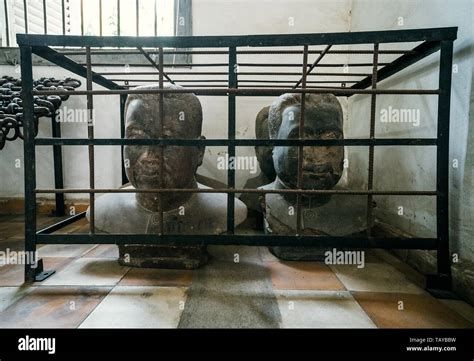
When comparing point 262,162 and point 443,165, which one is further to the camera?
point 262,162

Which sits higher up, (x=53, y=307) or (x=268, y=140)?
(x=268, y=140)

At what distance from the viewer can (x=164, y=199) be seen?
1281 millimetres

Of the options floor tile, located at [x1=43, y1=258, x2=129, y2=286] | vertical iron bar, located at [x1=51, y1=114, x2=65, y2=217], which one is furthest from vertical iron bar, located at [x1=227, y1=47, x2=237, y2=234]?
vertical iron bar, located at [x1=51, y1=114, x2=65, y2=217]

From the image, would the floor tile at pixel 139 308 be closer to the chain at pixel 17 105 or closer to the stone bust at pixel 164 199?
the stone bust at pixel 164 199

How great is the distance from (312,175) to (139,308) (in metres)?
0.91

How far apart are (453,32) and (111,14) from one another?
7.75ft

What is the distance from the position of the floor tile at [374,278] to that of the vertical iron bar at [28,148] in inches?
49.2

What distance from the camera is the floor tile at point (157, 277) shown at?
104 cm

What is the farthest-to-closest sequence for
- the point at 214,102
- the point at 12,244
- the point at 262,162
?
1. the point at 214,102
2. the point at 262,162
3. the point at 12,244

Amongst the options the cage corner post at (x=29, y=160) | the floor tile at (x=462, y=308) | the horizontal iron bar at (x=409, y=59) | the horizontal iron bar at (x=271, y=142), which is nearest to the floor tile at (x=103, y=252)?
the cage corner post at (x=29, y=160)

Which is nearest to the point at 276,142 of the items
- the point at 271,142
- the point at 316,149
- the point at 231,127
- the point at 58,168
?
the point at 271,142

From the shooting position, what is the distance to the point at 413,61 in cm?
119

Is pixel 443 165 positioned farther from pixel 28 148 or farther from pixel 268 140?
pixel 28 148
